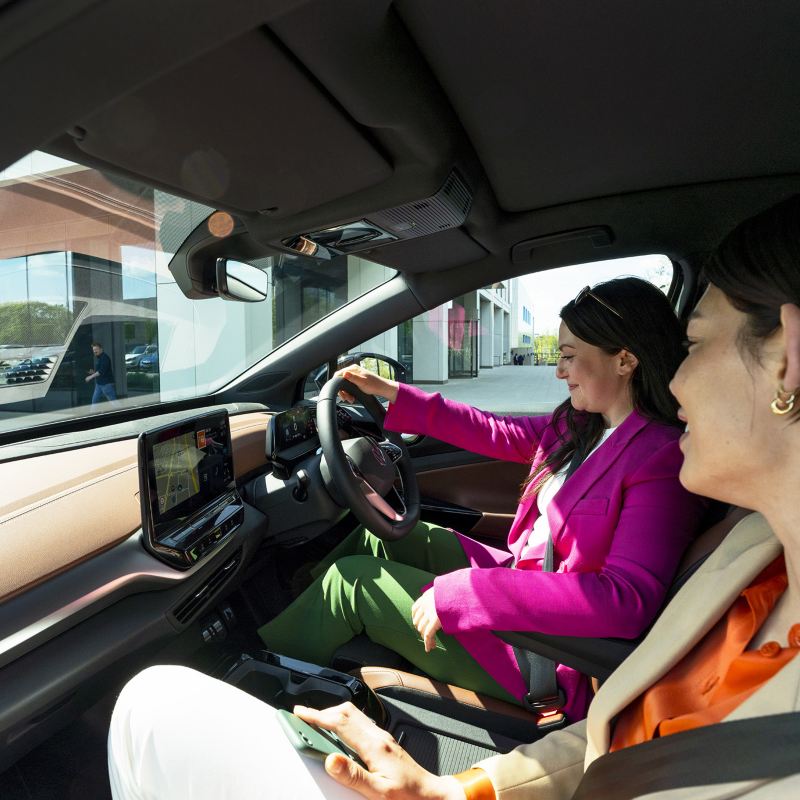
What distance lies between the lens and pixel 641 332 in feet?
5.54

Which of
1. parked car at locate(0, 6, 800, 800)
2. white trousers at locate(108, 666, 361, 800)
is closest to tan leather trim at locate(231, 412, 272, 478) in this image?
parked car at locate(0, 6, 800, 800)

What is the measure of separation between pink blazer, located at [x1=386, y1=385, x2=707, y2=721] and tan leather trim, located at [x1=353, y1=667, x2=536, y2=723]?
0.05 metres

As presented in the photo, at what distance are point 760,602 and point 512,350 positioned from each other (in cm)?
315

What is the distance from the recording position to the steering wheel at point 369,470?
1.87 metres

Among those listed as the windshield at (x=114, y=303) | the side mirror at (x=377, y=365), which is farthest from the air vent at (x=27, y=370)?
the side mirror at (x=377, y=365)

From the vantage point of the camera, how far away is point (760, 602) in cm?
93

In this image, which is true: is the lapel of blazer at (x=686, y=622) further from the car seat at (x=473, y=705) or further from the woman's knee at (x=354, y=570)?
the woman's knee at (x=354, y=570)

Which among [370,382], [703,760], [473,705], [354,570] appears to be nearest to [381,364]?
[370,382]

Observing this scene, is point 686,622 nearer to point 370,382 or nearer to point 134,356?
point 370,382

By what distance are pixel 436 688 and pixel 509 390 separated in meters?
2.55

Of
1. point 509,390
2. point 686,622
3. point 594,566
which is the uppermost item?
point 509,390

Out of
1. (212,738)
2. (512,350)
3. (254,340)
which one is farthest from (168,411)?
(512,350)

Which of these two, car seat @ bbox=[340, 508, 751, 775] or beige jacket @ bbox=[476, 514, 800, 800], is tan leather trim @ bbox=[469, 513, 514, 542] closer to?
car seat @ bbox=[340, 508, 751, 775]

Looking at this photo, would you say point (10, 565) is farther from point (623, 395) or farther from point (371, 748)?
point (623, 395)
